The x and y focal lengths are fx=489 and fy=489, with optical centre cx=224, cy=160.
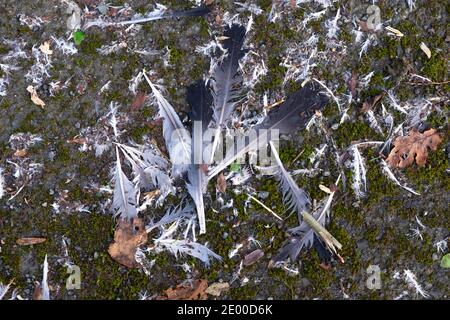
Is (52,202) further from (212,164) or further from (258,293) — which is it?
(258,293)

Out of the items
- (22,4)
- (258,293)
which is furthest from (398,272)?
(22,4)

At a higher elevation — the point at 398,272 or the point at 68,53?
the point at 68,53

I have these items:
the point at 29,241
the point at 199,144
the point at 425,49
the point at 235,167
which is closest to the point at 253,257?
the point at 235,167

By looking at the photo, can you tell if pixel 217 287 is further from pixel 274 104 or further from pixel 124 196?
pixel 274 104

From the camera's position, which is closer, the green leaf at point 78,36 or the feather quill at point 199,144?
the feather quill at point 199,144

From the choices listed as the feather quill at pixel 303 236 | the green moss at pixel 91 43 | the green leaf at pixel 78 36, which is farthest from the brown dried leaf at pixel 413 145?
the green leaf at pixel 78 36

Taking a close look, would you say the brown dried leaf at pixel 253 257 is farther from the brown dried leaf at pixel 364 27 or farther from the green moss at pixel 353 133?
the brown dried leaf at pixel 364 27
